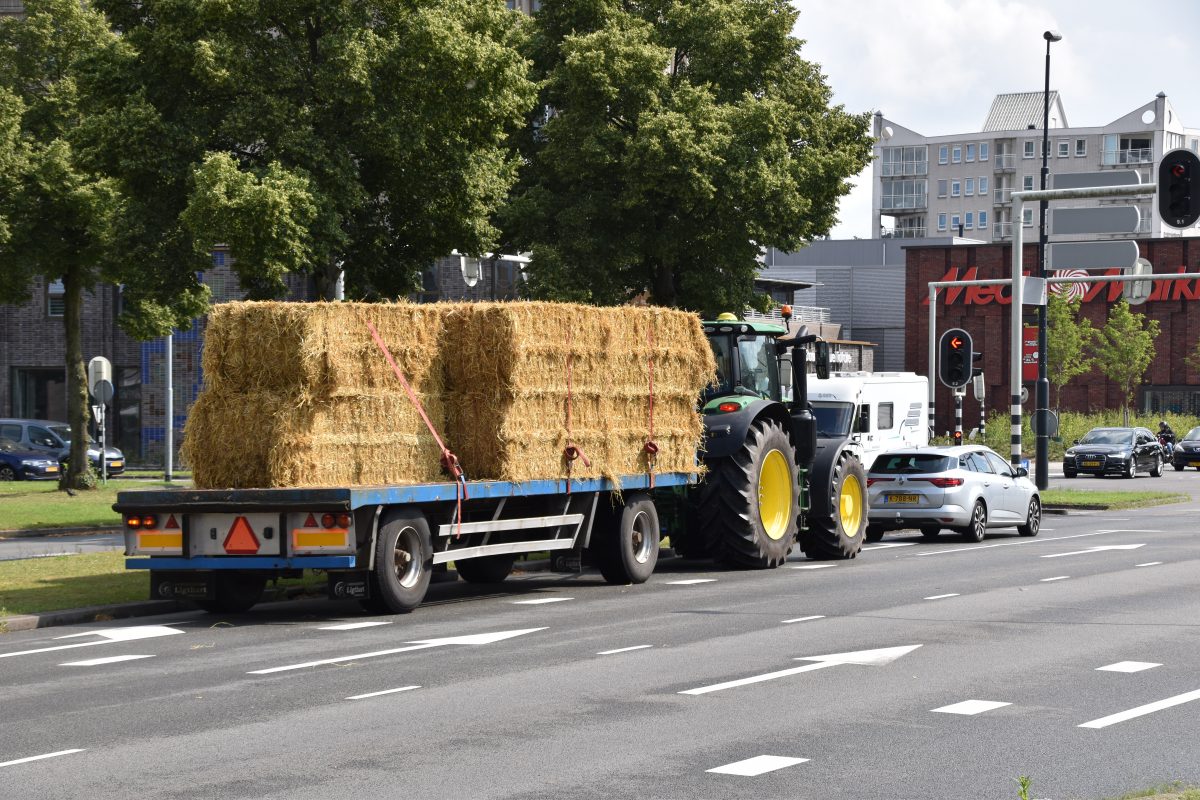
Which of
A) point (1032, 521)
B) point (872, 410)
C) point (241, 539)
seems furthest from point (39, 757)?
point (872, 410)

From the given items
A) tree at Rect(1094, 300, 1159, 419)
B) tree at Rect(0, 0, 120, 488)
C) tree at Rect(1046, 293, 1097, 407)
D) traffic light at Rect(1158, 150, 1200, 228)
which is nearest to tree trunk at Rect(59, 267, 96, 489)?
tree at Rect(0, 0, 120, 488)

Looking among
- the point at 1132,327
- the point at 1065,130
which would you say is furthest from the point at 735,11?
the point at 1065,130

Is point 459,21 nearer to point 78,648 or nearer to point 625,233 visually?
point 625,233

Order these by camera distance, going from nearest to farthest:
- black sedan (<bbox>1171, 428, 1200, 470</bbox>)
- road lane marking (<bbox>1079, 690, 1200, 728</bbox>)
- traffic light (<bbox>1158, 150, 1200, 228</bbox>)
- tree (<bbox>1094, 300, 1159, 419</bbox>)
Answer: road lane marking (<bbox>1079, 690, 1200, 728</bbox>), traffic light (<bbox>1158, 150, 1200, 228</bbox>), black sedan (<bbox>1171, 428, 1200, 470</bbox>), tree (<bbox>1094, 300, 1159, 419</bbox>)

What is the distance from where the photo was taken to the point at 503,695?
1040cm

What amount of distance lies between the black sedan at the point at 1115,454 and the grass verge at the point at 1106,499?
1305 cm

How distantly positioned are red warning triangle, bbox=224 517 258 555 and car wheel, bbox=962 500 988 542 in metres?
14.3

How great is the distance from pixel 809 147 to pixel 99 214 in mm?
14296

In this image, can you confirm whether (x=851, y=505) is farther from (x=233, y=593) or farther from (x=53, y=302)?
(x=53, y=302)

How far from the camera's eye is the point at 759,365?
20.6 m

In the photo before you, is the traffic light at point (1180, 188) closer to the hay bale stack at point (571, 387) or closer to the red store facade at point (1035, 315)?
the hay bale stack at point (571, 387)

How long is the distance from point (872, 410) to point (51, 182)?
17.2 meters

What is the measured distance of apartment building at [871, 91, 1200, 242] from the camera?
14800 centimetres

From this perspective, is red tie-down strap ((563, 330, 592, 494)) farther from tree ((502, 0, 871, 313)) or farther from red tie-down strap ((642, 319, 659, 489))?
tree ((502, 0, 871, 313))
